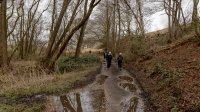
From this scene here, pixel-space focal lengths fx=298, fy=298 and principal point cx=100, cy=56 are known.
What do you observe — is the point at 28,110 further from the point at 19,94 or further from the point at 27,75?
the point at 27,75

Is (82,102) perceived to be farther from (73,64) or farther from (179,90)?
(73,64)

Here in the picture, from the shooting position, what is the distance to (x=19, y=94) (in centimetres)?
1402

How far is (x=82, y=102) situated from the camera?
13195 millimetres

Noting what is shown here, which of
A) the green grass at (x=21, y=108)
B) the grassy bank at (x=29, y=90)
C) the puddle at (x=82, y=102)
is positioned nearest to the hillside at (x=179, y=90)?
the puddle at (x=82, y=102)

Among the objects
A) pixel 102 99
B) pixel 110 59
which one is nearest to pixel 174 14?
pixel 110 59

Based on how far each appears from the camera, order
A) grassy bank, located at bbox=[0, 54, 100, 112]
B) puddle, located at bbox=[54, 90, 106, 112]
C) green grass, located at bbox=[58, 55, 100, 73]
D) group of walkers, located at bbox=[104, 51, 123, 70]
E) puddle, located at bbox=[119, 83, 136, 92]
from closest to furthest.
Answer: grassy bank, located at bbox=[0, 54, 100, 112] → puddle, located at bbox=[54, 90, 106, 112] → puddle, located at bbox=[119, 83, 136, 92] → green grass, located at bbox=[58, 55, 100, 73] → group of walkers, located at bbox=[104, 51, 123, 70]

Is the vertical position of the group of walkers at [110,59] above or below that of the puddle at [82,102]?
above

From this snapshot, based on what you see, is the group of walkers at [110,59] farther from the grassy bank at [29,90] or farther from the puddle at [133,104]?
the puddle at [133,104]

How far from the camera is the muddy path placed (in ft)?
38.9

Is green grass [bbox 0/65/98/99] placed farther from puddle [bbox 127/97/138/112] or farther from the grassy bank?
puddle [bbox 127/97/138/112]

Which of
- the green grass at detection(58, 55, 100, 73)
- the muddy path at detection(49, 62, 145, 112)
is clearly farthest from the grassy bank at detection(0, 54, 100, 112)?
the green grass at detection(58, 55, 100, 73)

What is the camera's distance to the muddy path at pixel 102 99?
11.9m

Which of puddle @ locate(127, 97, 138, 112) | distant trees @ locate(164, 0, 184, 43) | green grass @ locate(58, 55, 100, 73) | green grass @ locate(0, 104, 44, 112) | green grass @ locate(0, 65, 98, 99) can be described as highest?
distant trees @ locate(164, 0, 184, 43)

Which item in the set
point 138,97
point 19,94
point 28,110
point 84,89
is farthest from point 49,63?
point 28,110
